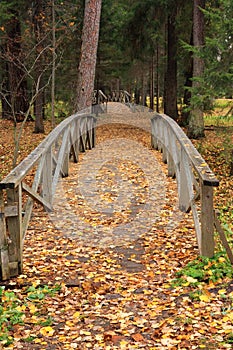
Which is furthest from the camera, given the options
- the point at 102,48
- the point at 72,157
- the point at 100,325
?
the point at 102,48

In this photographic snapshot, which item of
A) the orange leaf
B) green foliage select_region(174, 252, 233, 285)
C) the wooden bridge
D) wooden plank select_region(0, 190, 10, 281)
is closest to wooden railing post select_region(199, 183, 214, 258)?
the wooden bridge

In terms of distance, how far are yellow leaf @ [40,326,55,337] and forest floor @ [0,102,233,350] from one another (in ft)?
0.04

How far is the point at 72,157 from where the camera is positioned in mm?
11453

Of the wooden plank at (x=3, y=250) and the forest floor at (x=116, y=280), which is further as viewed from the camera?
the wooden plank at (x=3, y=250)

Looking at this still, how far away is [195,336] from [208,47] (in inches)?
312

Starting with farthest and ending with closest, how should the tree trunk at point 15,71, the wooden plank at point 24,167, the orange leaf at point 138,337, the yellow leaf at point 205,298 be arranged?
the tree trunk at point 15,71, the wooden plank at point 24,167, the yellow leaf at point 205,298, the orange leaf at point 138,337

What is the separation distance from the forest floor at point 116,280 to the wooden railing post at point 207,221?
149 mm

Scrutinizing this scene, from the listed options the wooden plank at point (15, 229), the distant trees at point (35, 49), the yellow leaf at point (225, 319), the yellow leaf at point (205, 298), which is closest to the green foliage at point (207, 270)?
the yellow leaf at point (205, 298)

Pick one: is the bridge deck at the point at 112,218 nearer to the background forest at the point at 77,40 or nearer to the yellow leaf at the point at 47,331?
the yellow leaf at the point at 47,331

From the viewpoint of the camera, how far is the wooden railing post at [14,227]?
491 centimetres

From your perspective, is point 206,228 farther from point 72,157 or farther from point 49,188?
point 72,157

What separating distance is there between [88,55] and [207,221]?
903 cm

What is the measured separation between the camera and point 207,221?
514cm

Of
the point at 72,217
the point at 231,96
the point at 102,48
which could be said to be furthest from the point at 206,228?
the point at 102,48
